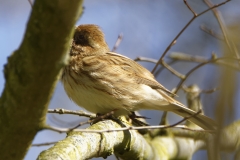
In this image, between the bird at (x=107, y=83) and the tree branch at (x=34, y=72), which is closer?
the tree branch at (x=34, y=72)

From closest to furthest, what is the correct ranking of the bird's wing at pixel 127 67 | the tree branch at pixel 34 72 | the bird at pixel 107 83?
1. the tree branch at pixel 34 72
2. the bird at pixel 107 83
3. the bird's wing at pixel 127 67

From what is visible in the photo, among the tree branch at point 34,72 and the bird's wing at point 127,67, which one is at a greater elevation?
the tree branch at point 34,72

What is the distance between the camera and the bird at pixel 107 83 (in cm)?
396

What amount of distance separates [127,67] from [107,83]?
1.41ft

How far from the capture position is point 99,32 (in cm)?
469

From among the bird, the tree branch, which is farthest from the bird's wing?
the tree branch

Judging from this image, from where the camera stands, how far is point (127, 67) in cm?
441

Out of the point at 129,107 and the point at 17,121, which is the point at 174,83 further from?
the point at 17,121

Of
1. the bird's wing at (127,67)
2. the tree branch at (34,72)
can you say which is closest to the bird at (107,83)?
the bird's wing at (127,67)

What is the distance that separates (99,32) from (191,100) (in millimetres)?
1401

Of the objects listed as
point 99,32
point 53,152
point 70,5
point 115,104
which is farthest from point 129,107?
point 70,5

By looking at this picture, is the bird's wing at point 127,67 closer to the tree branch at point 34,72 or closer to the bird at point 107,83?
the bird at point 107,83

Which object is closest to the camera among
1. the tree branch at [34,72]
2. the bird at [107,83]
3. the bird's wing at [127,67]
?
the tree branch at [34,72]

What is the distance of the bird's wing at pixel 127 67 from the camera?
4301 mm
